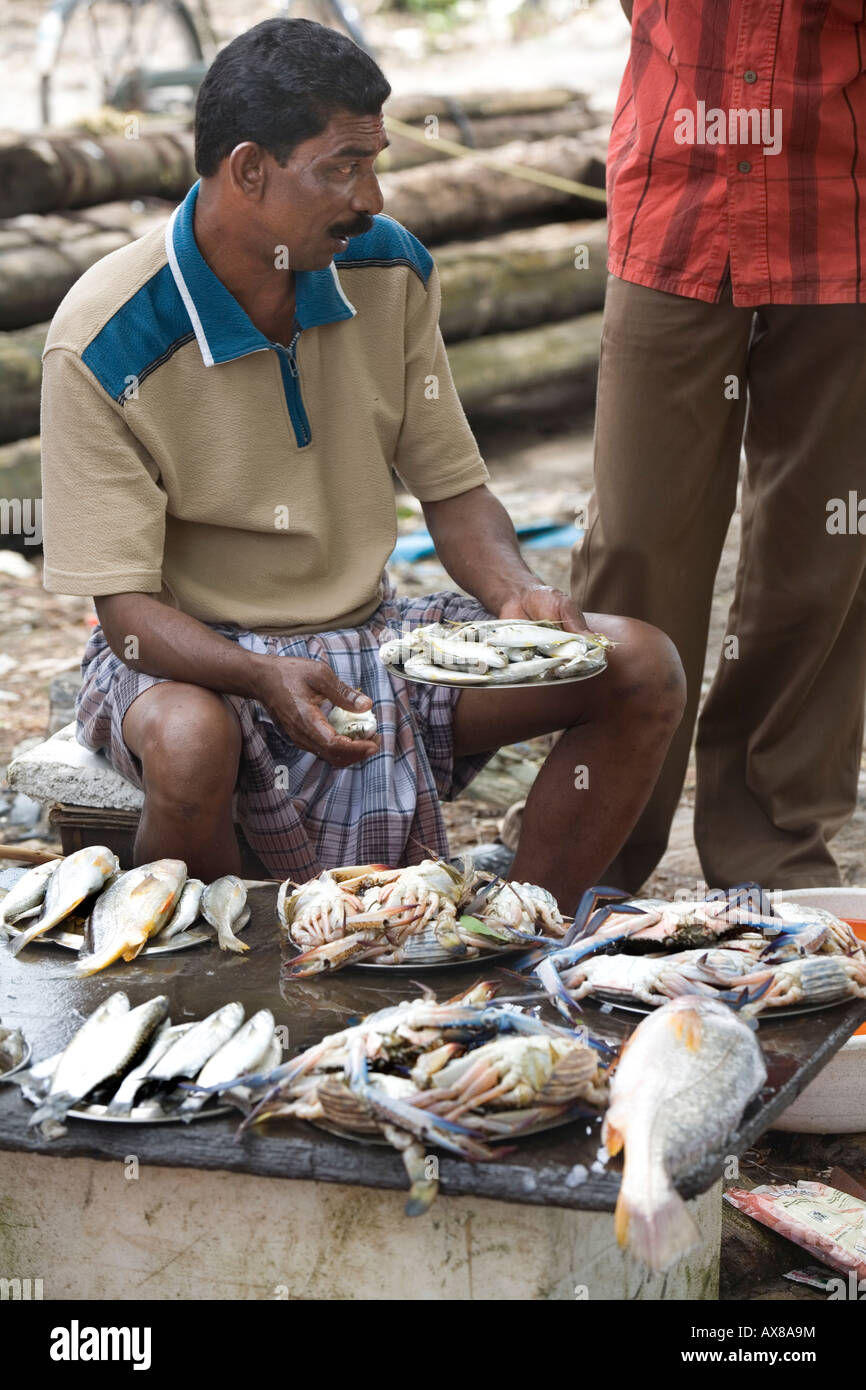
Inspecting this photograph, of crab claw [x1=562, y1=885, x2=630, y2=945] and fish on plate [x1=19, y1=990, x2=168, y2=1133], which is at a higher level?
crab claw [x1=562, y1=885, x2=630, y2=945]

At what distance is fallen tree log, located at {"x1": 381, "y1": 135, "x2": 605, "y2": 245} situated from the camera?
7.94 metres

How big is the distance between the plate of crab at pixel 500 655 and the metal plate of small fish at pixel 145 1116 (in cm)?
88

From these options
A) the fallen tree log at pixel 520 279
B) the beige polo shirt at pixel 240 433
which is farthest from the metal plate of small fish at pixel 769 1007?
the fallen tree log at pixel 520 279

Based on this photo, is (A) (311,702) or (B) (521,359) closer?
(A) (311,702)

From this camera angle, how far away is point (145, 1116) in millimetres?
1973

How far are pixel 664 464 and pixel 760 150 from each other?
0.66m

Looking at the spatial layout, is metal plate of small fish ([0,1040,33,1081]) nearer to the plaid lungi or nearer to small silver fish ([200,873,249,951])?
small silver fish ([200,873,249,951])

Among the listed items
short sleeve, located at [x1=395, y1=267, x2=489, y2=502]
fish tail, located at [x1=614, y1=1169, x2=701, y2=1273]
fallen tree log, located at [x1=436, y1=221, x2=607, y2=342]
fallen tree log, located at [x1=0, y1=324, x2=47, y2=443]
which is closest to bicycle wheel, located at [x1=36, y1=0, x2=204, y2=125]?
fallen tree log, located at [x1=0, y1=324, x2=47, y2=443]

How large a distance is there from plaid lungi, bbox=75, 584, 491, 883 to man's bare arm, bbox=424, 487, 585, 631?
8.7 inches

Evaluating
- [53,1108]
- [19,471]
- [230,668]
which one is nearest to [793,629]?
[230,668]

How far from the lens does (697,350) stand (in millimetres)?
3219

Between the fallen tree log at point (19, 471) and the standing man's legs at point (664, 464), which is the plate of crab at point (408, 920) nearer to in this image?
the standing man's legs at point (664, 464)

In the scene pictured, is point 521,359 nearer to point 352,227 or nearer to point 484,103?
point 484,103
